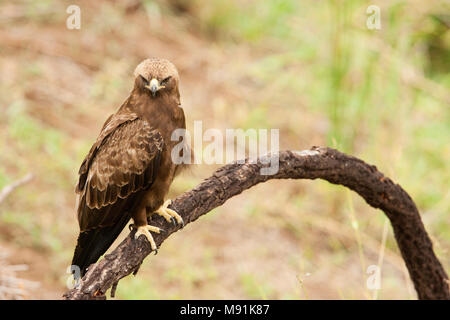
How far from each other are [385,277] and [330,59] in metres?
1.85

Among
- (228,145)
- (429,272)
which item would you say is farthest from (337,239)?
(429,272)

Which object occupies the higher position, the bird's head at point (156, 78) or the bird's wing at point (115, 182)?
the bird's head at point (156, 78)

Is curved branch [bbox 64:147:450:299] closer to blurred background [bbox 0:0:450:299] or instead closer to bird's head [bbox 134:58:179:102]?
bird's head [bbox 134:58:179:102]

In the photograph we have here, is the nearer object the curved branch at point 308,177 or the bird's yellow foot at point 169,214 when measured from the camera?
the curved branch at point 308,177

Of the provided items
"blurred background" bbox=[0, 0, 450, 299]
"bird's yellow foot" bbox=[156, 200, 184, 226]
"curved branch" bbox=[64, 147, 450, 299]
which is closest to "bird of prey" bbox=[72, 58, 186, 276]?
"bird's yellow foot" bbox=[156, 200, 184, 226]

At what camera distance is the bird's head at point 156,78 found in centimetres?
273

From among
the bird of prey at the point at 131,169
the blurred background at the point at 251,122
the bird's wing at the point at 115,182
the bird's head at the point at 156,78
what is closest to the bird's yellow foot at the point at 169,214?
the bird of prey at the point at 131,169

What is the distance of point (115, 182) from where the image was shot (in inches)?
106

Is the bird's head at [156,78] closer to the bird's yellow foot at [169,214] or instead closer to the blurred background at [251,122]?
the bird's yellow foot at [169,214]

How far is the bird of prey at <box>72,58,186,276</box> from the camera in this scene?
2.67 m

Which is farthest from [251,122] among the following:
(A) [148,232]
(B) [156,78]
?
(A) [148,232]

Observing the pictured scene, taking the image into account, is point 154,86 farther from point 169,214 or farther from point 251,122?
point 251,122

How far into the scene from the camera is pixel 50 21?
21.8 feet

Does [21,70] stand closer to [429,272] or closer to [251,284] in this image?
[251,284]
